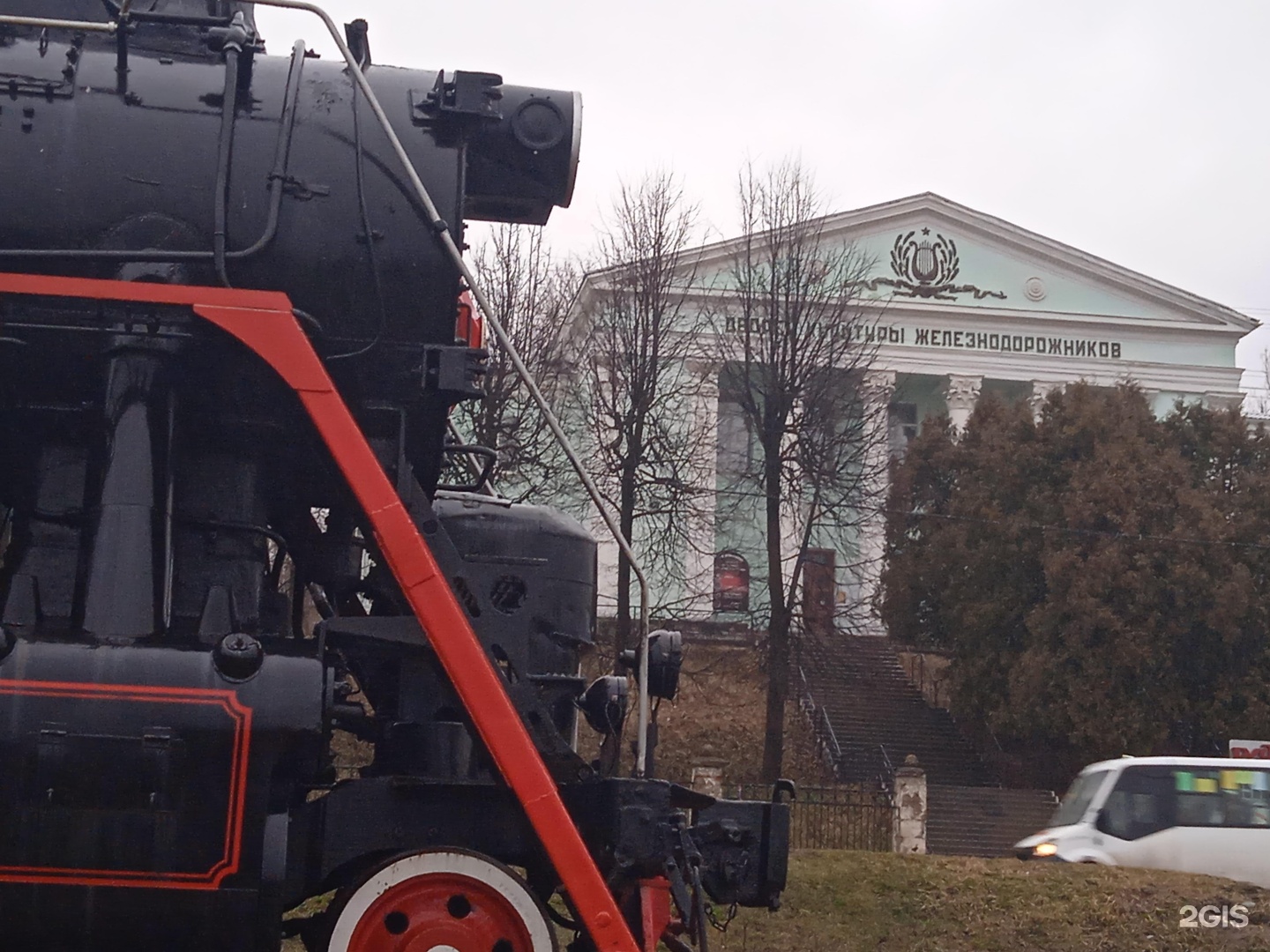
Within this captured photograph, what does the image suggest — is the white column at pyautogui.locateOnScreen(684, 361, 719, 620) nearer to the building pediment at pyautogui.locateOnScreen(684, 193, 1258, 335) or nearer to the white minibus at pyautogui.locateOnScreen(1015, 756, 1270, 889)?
the white minibus at pyautogui.locateOnScreen(1015, 756, 1270, 889)

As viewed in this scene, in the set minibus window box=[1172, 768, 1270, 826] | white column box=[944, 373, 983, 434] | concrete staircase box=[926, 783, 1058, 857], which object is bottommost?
concrete staircase box=[926, 783, 1058, 857]

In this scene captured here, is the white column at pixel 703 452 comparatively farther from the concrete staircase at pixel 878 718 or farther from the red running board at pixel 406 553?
the red running board at pixel 406 553

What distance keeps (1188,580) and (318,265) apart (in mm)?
24742

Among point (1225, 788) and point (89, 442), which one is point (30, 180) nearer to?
point (89, 442)

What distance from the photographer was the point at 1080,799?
18.6 metres

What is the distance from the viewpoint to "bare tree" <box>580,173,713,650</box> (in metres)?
24.2

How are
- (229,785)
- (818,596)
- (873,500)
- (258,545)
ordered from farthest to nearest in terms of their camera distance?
(873,500), (818,596), (258,545), (229,785)

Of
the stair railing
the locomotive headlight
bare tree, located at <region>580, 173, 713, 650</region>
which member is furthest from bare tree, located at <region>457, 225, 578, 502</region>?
the locomotive headlight

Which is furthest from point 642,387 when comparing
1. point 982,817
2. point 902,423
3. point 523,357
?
point 902,423

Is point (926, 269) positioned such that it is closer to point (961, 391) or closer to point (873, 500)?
point (961, 391)

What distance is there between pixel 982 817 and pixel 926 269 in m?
20.6

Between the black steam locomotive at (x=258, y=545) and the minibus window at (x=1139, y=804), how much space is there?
43.5 feet

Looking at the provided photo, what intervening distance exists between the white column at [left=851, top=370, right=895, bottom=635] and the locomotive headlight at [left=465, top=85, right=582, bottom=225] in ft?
65.8

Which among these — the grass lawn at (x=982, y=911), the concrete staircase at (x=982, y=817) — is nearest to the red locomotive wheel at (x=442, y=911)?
the grass lawn at (x=982, y=911)
